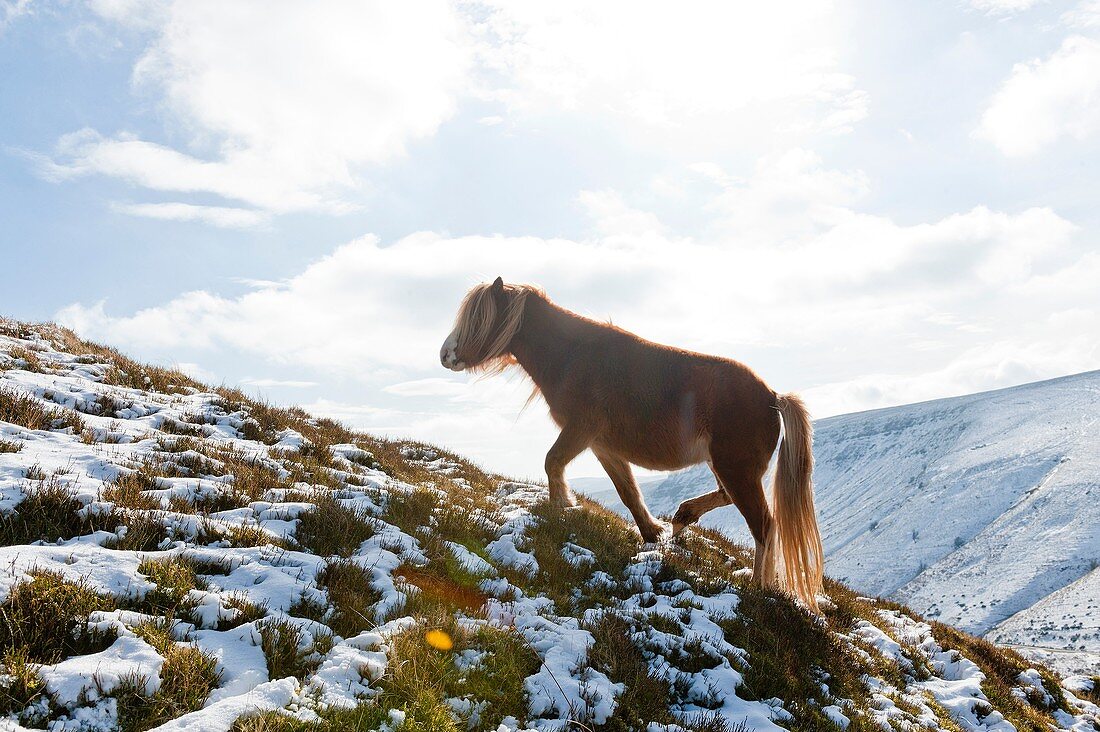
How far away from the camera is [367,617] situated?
3.91 meters

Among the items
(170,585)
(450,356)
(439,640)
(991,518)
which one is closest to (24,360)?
(450,356)

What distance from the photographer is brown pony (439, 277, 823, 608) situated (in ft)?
21.6

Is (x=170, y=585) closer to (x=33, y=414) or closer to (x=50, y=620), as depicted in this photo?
(x=50, y=620)

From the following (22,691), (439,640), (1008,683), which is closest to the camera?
(22,691)

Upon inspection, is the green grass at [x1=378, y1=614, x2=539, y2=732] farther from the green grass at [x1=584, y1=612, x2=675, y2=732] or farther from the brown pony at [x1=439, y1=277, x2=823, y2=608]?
the brown pony at [x1=439, y1=277, x2=823, y2=608]

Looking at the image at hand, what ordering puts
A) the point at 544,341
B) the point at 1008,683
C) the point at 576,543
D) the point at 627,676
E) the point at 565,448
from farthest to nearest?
the point at 544,341 < the point at 565,448 < the point at 1008,683 < the point at 576,543 < the point at 627,676

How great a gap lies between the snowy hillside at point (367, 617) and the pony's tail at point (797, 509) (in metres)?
0.44

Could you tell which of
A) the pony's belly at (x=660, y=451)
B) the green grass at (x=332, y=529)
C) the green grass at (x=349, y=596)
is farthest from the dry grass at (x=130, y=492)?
the pony's belly at (x=660, y=451)

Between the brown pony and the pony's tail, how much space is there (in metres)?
0.01

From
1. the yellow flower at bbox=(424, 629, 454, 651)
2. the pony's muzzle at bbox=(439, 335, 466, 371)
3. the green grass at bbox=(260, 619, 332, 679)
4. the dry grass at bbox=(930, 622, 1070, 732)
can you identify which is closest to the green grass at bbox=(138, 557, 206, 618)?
the green grass at bbox=(260, 619, 332, 679)

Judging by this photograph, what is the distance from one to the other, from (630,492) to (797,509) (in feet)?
7.29

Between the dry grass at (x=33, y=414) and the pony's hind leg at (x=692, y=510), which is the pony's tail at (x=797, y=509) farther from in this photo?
the dry grass at (x=33, y=414)

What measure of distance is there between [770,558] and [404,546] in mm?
4013

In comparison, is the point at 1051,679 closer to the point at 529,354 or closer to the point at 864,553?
the point at 529,354
